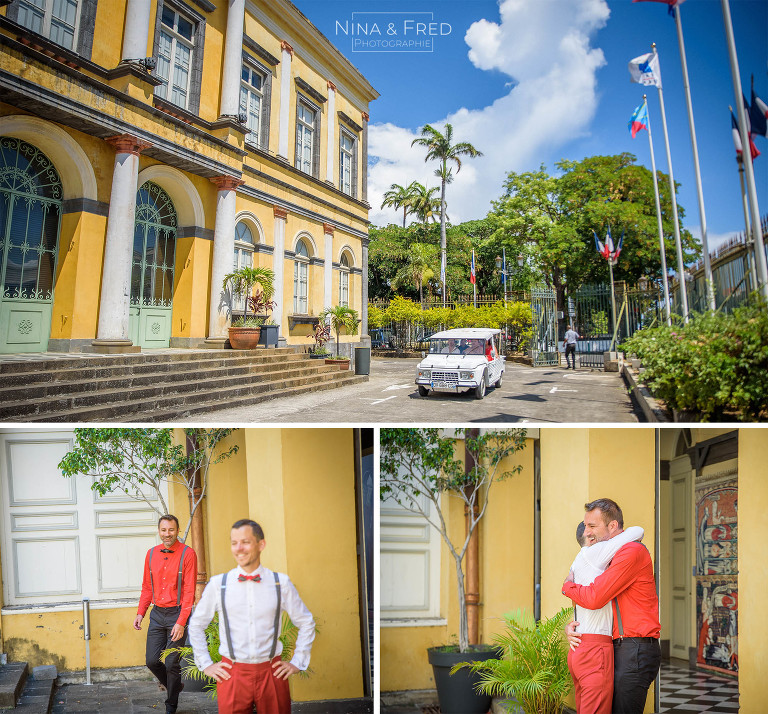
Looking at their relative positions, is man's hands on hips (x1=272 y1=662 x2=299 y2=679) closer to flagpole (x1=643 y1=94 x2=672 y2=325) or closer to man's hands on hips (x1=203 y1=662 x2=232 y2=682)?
man's hands on hips (x1=203 y1=662 x2=232 y2=682)

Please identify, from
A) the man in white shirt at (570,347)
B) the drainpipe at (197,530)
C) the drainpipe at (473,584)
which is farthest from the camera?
the man in white shirt at (570,347)

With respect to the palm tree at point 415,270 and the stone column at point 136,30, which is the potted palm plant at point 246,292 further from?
the stone column at point 136,30

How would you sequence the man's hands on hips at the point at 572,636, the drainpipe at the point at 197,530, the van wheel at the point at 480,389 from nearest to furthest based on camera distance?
the man's hands on hips at the point at 572,636, the drainpipe at the point at 197,530, the van wheel at the point at 480,389

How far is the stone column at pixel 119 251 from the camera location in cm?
315

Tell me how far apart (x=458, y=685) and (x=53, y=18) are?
4.21 meters

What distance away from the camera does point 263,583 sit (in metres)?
2.83

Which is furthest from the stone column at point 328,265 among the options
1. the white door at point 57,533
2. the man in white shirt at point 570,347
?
the white door at point 57,533

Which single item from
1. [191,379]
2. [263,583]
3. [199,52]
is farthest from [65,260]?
[263,583]

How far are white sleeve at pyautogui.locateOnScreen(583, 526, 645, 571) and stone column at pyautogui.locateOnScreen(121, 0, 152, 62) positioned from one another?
364cm

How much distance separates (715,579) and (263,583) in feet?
9.85

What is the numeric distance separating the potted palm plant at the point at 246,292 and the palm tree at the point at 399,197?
0.96 metres

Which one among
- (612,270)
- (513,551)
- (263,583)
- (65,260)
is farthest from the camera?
(612,270)

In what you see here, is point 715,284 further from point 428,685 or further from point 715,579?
point 428,685

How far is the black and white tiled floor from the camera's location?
3.23 meters
